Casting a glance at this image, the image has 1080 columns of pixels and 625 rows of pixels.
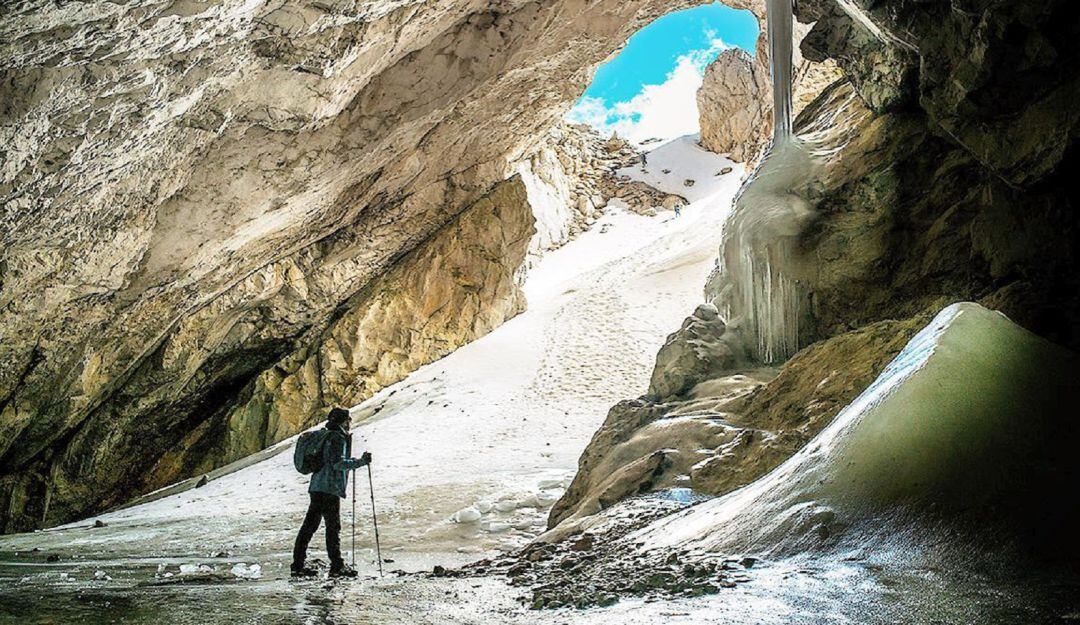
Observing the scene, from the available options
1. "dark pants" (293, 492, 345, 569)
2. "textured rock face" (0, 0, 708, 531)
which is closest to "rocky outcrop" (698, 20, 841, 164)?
"textured rock face" (0, 0, 708, 531)

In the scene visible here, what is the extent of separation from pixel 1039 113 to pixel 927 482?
4430 mm

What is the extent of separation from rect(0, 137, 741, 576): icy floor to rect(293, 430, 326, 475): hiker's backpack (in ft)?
3.96

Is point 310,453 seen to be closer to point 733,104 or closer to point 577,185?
point 577,185

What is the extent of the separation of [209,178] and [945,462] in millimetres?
11259

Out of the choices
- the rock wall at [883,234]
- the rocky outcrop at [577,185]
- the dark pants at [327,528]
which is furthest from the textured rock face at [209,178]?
the rocky outcrop at [577,185]

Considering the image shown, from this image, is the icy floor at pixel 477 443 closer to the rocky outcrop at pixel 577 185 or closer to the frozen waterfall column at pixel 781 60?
the frozen waterfall column at pixel 781 60

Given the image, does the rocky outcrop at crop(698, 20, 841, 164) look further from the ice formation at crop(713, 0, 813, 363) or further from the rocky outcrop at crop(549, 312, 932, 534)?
the rocky outcrop at crop(549, 312, 932, 534)

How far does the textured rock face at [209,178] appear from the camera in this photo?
23.7ft

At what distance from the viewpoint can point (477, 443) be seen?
45.2ft

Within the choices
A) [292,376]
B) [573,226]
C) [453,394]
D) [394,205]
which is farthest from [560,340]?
[573,226]

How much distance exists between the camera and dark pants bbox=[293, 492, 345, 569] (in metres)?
5.53

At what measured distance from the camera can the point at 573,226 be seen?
40.4 m

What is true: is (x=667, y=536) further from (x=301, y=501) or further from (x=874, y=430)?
(x=301, y=501)

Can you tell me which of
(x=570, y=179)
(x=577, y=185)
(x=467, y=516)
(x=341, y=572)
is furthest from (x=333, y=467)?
(x=577, y=185)
